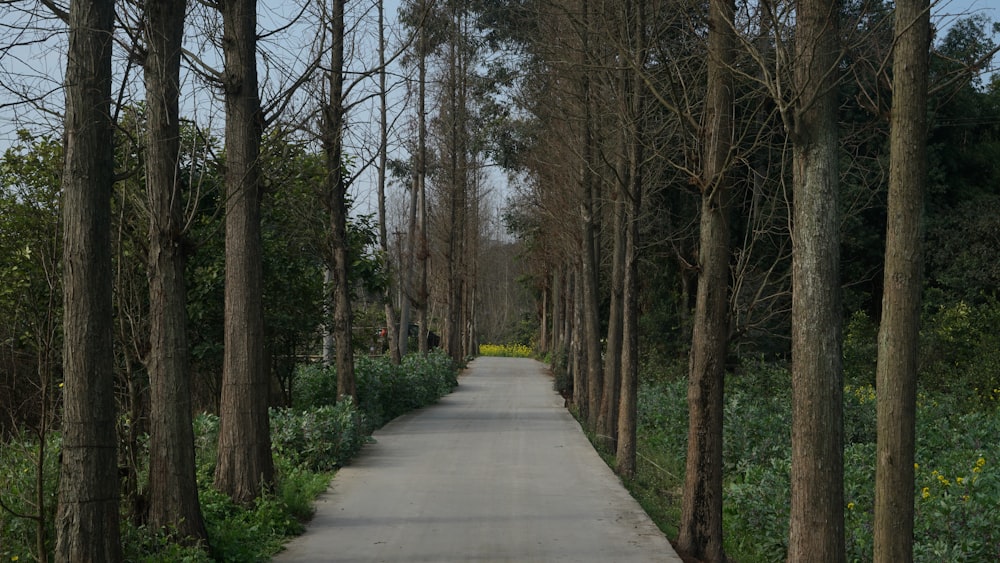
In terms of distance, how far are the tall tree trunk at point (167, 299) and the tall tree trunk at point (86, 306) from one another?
1775 mm

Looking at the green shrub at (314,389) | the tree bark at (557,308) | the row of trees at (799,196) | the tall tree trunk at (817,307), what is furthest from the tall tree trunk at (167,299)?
the tree bark at (557,308)

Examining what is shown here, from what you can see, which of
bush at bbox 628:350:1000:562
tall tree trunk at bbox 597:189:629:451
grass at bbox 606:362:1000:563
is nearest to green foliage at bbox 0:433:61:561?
grass at bbox 606:362:1000:563

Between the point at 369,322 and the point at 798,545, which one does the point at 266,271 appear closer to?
the point at 798,545

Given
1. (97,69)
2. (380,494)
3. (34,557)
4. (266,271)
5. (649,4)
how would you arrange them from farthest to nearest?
(266,271), (649,4), (380,494), (34,557), (97,69)

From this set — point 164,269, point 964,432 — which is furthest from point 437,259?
point 164,269

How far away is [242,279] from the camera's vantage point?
10.5 meters

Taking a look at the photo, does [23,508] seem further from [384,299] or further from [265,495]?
[384,299]

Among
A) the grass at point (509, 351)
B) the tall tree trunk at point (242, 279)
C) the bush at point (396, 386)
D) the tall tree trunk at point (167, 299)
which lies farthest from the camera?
the grass at point (509, 351)

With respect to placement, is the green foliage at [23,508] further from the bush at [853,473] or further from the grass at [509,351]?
the grass at [509,351]

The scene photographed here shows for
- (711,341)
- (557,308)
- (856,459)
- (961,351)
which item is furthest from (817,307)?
(557,308)

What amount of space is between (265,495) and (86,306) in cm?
485

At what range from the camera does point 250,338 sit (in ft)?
34.3

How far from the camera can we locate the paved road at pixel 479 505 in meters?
8.93

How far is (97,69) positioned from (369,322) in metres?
26.1
